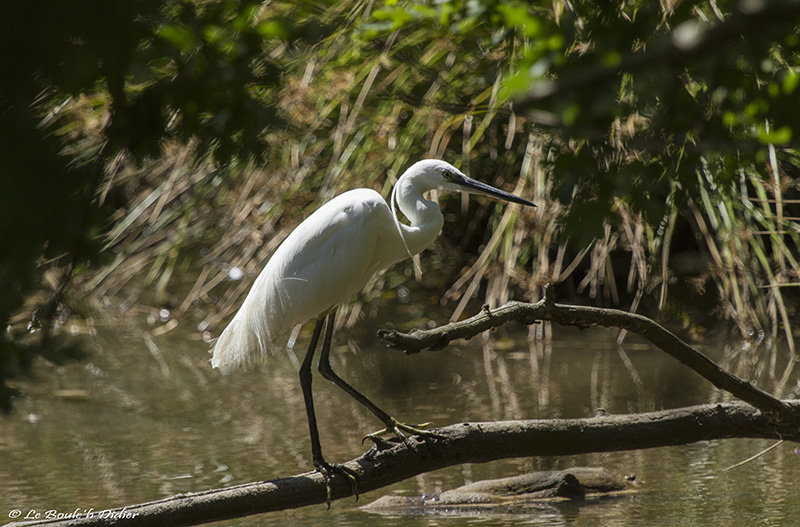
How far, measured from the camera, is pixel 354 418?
14.8ft

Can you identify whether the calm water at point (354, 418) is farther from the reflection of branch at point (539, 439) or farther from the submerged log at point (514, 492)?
the reflection of branch at point (539, 439)

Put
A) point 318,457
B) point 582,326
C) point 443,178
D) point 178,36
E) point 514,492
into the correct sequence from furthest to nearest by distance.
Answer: point 443,178, point 514,492, point 318,457, point 582,326, point 178,36

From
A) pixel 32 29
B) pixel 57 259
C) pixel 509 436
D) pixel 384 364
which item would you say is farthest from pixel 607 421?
pixel 384 364

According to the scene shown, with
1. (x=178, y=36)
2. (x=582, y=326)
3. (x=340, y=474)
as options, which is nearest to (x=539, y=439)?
(x=582, y=326)

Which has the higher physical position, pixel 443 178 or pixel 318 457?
pixel 443 178

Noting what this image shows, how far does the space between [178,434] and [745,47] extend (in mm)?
3715

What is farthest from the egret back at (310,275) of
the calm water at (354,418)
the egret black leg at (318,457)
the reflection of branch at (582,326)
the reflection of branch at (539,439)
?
the reflection of branch at (582,326)

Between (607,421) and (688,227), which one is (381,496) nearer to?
(607,421)

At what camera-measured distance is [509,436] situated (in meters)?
2.76

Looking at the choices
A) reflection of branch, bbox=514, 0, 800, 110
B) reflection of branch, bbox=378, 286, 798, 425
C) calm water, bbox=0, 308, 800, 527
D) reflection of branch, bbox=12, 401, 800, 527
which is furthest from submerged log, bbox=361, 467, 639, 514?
reflection of branch, bbox=514, 0, 800, 110

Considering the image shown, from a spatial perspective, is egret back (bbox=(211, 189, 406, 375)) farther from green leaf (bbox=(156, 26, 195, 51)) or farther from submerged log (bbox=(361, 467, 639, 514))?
green leaf (bbox=(156, 26, 195, 51))

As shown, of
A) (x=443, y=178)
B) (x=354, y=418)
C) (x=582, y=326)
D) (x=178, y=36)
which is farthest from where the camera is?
(x=354, y=418)

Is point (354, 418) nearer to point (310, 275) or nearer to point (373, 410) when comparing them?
point (373, 410)

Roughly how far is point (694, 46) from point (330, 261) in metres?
2.47
